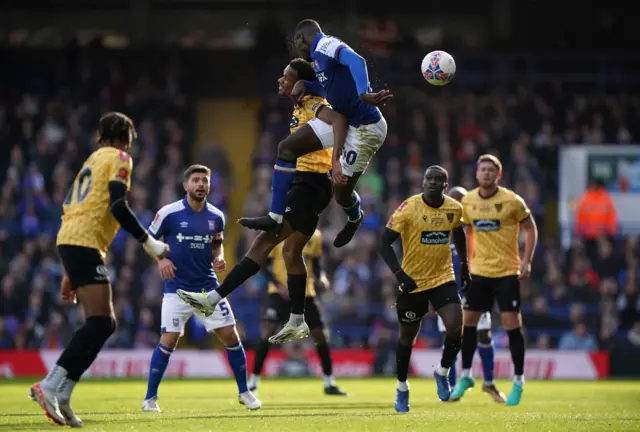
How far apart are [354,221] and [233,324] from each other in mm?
2184

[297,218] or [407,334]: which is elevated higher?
[297,218]

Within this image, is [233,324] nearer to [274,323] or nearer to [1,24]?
[274,323]

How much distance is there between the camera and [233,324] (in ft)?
41.4

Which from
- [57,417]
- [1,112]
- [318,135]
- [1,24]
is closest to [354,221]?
[318,135]

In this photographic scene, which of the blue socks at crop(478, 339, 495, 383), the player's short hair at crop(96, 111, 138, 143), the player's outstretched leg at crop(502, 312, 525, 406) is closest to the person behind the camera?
the player's short hair at crop(96, 111, 138, 143)

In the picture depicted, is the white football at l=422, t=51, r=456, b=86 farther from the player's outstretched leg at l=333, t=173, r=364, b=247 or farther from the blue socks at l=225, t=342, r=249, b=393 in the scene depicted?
the blue socks at l=225, t=342, r=249, b=393

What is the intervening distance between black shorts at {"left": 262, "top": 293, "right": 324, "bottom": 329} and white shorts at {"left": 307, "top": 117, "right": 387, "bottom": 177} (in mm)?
5634

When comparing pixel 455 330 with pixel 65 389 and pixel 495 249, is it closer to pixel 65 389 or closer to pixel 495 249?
pixel 495 249

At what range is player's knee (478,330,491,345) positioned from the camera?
14864mm

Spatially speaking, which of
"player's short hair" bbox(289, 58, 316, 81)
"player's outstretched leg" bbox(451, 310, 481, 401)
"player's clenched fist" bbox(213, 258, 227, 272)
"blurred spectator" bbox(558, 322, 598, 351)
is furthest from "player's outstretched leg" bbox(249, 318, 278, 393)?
"blurred spectator" bbox(558, 322, 598, 351)

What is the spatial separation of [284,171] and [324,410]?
10.7ft

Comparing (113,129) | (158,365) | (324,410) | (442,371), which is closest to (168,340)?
(158,365)

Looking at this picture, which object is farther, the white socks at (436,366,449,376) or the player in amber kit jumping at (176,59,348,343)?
the white socks at (436,366,449,376)

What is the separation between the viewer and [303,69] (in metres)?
10.9
